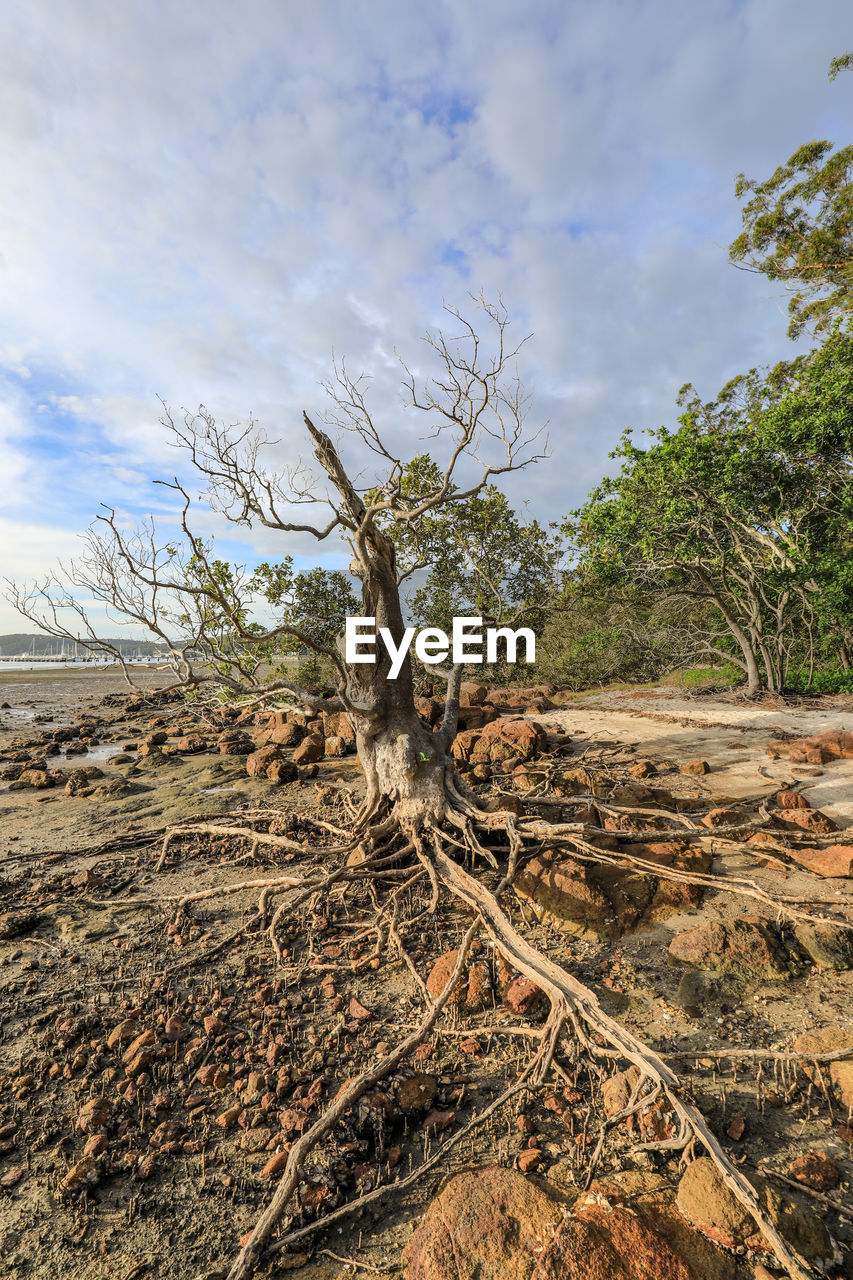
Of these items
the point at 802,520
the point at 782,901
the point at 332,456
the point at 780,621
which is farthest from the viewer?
the point at 780,621

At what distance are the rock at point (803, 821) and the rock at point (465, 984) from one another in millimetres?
4265

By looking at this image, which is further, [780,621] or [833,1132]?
[780,621]

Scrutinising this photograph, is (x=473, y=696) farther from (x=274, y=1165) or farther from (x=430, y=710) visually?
(x=274, y=1165)

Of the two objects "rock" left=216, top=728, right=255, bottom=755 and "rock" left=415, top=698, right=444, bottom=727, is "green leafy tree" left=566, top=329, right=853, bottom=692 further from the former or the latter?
"rock" left=216, top=728, right=255, bottom=755

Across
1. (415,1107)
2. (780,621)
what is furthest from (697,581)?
(415,1107)

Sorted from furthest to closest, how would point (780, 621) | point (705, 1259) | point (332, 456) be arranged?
point (780, 621), point (332, 456), point (705, 1259)


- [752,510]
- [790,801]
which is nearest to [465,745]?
[790,801]

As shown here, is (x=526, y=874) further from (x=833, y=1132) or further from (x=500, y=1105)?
(x=833, y=1132)

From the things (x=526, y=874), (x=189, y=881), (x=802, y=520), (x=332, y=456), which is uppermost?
(x=802, y=520)

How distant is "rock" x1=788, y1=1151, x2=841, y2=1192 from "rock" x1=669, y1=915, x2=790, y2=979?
5.49 feet

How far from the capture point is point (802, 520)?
16016mm

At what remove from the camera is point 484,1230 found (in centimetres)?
246

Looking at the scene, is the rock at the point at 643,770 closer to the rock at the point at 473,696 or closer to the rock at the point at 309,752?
the rock at the point at 473,696

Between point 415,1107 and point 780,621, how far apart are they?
18343mm
